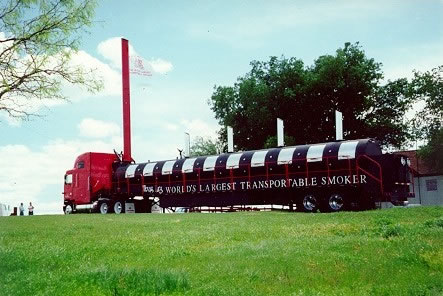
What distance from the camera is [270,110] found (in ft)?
171

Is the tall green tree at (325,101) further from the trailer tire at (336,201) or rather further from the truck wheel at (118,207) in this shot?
the trailer tire at (336,201)

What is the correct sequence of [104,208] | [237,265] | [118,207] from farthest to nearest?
[104,208], [118,207], [237,265]

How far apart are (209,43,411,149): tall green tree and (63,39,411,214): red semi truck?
13279mm

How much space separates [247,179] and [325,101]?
702 inches

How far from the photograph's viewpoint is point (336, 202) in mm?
31125

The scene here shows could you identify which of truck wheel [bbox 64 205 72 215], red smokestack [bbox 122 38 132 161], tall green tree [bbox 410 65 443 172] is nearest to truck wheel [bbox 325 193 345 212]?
tall green tree [bbox 410 65 443 172]

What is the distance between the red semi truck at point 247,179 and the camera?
3036cm

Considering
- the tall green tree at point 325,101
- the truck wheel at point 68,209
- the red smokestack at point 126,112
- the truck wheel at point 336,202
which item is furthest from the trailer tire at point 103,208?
the truck wheel at point 336,202

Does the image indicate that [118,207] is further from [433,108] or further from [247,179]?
[433,108]

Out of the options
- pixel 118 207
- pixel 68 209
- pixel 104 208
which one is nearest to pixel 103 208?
pixel 104 208

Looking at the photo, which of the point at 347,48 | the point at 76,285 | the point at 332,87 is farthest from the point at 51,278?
the point at 347,48

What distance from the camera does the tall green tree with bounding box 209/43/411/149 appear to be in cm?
4950

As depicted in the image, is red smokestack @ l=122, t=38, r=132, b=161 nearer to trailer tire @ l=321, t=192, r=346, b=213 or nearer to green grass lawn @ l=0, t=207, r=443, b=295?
green grass lawn @ l=0, t=207, r=443, b=295

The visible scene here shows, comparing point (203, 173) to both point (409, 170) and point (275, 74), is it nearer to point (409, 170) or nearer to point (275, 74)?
point (409, 170)
